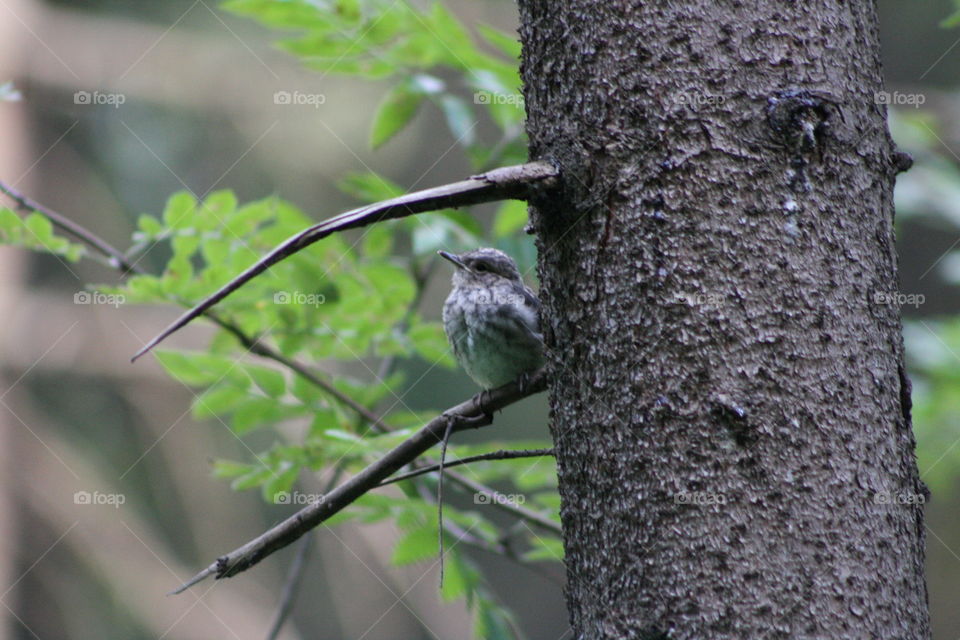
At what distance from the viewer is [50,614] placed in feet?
27.6

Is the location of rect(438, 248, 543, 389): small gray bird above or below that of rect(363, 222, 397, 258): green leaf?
below

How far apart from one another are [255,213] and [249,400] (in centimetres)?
75

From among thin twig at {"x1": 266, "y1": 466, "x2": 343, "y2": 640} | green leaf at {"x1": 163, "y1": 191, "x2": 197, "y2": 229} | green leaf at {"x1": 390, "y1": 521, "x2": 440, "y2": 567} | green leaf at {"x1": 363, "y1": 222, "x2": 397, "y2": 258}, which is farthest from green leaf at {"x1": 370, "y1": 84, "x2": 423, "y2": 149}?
green leaf at {"x1": 390, "y1": 521, "x2": 440, "y2": 567}

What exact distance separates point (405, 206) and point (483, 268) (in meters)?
3.06

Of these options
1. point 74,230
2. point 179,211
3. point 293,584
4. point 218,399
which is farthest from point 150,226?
point 293,584

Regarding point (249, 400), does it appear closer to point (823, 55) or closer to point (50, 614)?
point (823, 55)

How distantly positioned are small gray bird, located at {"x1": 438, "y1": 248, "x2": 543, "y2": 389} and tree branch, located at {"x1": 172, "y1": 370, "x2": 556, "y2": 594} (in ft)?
6.54

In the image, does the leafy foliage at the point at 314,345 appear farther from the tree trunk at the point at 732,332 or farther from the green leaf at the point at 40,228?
the tree trunk at the point at 732,332

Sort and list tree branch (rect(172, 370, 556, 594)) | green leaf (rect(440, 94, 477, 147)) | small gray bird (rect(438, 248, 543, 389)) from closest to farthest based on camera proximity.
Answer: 1. tree branch (rect(172, 370, 556, 594))
2. green leaf (rect(440, 94, 477, 147))
3. small gray bird (rect(438, 248, 543, 389))

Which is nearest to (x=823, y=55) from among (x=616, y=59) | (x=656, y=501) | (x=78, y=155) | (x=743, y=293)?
(x=616, y=59)

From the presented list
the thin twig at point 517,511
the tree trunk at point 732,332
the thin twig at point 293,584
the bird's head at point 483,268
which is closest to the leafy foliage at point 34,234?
the thin twig at point 293,584

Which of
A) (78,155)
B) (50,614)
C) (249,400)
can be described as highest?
(78,155)

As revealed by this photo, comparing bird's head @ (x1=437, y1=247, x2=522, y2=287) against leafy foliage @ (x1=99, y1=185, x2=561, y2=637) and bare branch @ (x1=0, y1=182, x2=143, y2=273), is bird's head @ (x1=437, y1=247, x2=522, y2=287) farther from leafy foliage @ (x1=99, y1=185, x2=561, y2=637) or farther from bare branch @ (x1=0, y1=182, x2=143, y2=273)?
bare branch @ (x1=0, y1=182, x2=143, y2=273)

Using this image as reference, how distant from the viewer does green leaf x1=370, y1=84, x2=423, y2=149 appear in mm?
3783
